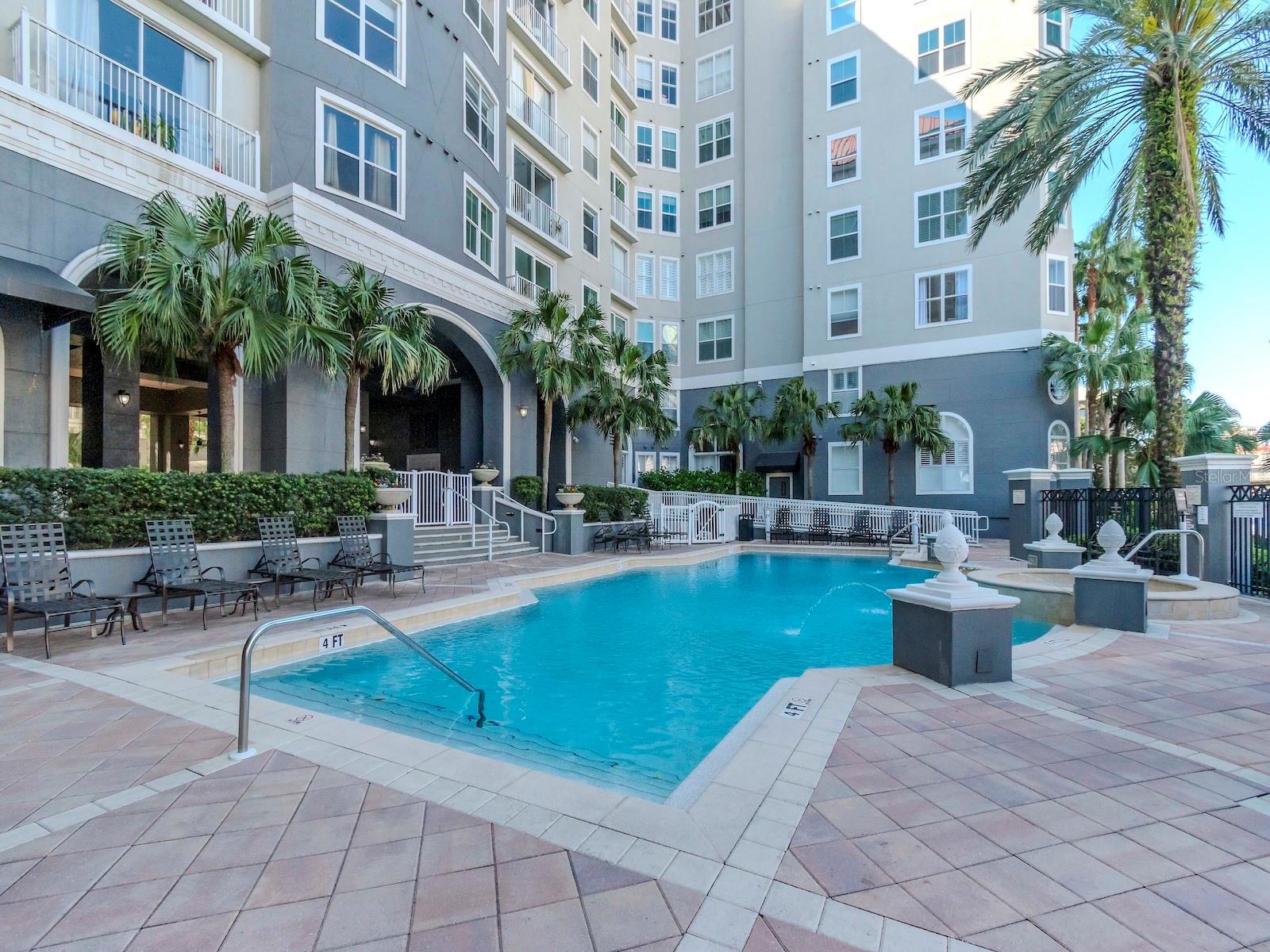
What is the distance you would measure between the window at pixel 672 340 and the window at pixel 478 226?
12.9m

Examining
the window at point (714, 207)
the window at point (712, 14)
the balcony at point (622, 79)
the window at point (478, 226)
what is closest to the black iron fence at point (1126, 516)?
the window at point (478, 226)

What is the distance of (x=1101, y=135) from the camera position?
11.2 metres

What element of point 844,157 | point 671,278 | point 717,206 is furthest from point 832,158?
point 671,278

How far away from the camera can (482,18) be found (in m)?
17.6

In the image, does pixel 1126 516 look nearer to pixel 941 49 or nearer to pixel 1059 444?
pixel 1059 444

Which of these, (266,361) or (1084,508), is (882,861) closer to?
(266,361)

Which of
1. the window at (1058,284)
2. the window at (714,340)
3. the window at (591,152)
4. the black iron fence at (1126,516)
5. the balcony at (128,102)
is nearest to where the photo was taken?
the balcony at (128,102)

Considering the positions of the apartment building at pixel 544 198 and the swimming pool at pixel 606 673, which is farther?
the apartment building at pixel 544 198

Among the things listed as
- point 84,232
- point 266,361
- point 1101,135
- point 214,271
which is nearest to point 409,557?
point 266,361

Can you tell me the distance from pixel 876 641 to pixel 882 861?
5766mm

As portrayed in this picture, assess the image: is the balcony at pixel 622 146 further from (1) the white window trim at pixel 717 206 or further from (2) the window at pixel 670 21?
(2) the window at pixel 670 21

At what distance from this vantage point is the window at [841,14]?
81.0 ft

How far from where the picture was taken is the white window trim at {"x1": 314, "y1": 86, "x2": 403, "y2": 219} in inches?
502

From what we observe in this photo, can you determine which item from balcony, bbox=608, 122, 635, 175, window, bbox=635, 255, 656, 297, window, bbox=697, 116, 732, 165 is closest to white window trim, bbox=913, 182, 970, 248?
window, bbox=697, 116, 732, 165
